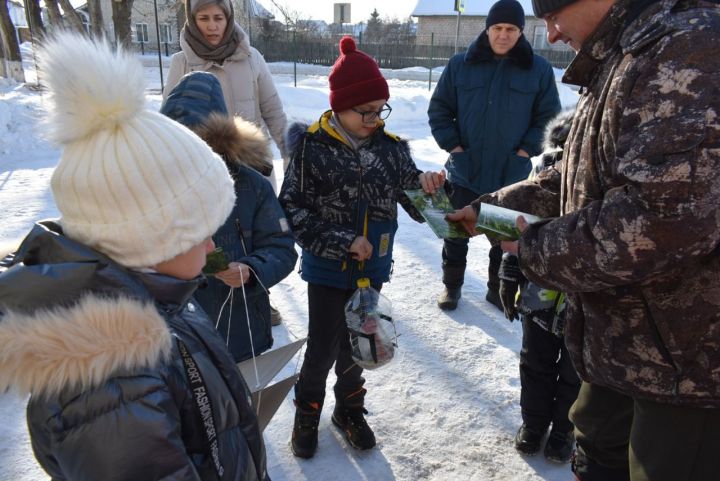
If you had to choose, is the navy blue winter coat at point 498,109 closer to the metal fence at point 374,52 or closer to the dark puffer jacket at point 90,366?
the dark puffer jacket at point 90,366

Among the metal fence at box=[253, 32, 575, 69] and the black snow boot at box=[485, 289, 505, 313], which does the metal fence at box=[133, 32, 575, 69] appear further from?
the black snow boot at box=[485, 289, 505, 313]

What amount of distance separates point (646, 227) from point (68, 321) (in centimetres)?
126

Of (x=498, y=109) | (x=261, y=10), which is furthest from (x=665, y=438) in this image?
(x=261, y=10)

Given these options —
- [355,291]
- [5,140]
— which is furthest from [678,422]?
[5,140]

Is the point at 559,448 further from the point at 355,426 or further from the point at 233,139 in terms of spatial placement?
the point at 233,139

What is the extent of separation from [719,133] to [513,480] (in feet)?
6.16

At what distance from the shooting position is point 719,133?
121 cm

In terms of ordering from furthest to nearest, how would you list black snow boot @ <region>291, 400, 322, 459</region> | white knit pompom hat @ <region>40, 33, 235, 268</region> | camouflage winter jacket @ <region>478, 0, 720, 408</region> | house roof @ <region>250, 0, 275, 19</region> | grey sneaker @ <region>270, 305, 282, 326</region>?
house roof @ <region>250, 0, 275, 19</region> → grey sneaker @ <region>270, 305, 282, 326</region> → black snow boot @ <region>291, 400, 322, 459</region> → camouflage winter jacket @ <region>478, 0, 720, 408</region> → white knit pompom hat @ <region>40, 33, 235, 268</region>

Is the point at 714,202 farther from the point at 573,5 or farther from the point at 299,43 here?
the point at 299,43

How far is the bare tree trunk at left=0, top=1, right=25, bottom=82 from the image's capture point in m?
15.2

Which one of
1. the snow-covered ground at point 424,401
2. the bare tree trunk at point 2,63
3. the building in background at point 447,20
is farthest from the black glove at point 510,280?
the building in background at point 447,20

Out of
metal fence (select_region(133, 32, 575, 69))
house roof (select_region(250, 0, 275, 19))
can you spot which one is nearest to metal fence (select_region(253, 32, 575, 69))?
metal fence (select_region(133, 32, 575, 69))

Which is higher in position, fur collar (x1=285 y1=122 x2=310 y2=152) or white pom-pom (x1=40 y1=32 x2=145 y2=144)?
white pom-pom (x1=40 y1=32 x2=145 y2=144)

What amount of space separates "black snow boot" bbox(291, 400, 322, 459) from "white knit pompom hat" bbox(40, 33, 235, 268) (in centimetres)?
162
